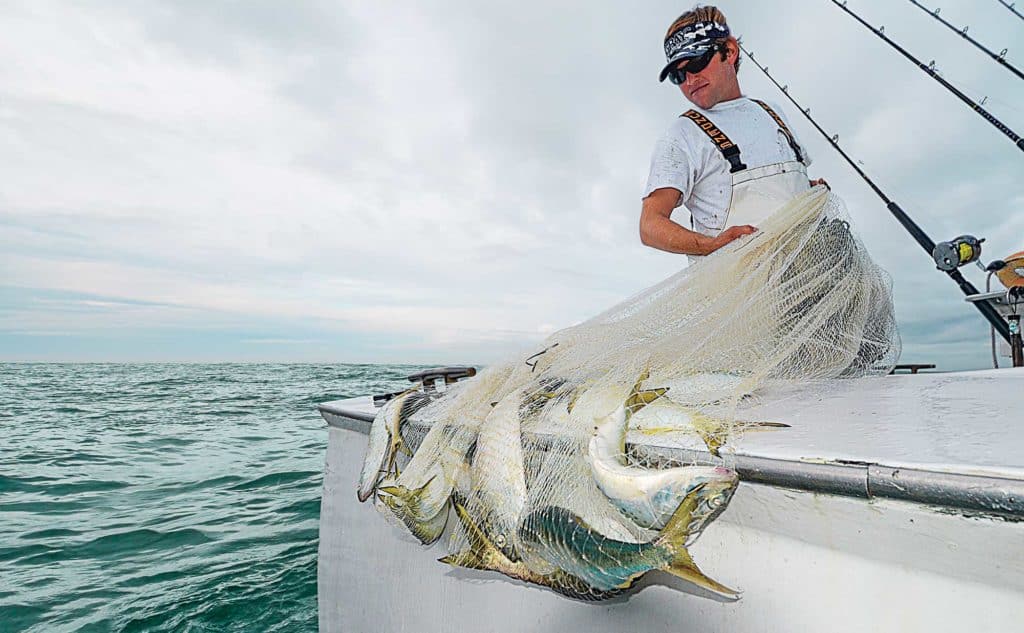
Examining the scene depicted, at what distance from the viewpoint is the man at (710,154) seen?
7.73 feet

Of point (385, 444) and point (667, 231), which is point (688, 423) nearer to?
point (385, 444)

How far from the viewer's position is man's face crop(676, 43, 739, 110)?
252 centimetres

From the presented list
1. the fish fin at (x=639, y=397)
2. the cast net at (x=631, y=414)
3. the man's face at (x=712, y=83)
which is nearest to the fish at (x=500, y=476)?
the cast net at (x=631, y=414)

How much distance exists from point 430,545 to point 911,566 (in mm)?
1306

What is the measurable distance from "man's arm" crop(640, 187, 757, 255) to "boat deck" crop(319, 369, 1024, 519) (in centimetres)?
74

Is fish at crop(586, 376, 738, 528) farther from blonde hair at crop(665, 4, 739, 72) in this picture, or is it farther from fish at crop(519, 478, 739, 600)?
blonde hair at crop(665, 4, 739, 72)

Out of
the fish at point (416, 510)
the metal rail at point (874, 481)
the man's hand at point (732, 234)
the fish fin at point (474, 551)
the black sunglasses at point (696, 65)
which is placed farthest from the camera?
the black sunglasses at point (696, 65)

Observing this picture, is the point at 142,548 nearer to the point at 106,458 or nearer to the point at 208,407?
the point at 106,458

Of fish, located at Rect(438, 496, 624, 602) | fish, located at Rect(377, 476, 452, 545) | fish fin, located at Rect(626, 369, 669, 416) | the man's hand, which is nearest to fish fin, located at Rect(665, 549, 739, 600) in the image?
fish, located at Rect(438, 496, 624, 602)

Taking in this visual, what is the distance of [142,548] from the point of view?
14.3 feet

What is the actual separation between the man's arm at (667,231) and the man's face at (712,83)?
0.54 meters

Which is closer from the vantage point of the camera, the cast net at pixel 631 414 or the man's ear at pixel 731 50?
the cast net at pixel 631 414

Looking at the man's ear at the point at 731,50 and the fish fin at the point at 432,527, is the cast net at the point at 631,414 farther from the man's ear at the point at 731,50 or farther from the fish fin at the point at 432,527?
the man's ear at the point at 731,50

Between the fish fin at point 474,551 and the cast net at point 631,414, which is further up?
the cast net at point 631,414
